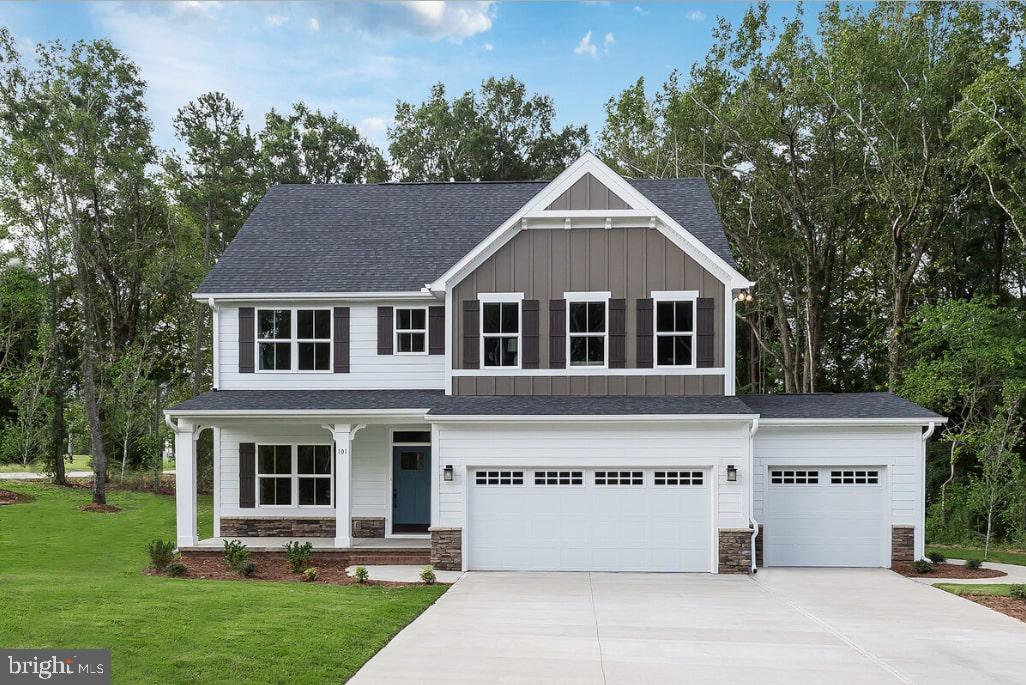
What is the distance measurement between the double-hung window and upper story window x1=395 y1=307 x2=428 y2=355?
282cm

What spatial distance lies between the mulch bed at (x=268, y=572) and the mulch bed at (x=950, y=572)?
30.7 feet

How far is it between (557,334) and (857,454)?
6.33 metres

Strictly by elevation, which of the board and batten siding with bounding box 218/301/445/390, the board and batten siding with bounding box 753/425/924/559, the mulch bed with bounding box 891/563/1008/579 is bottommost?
the mulch bed with bounding box 891/563/1008/579

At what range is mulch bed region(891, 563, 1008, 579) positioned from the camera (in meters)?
15.7

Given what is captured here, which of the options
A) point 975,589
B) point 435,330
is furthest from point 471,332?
point 975,589

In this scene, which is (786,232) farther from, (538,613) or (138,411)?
(138,411)

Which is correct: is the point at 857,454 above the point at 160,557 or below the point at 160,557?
above

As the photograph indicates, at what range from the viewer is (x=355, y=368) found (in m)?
18.5

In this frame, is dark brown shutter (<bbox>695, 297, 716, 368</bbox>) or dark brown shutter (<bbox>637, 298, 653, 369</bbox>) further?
dark brown shutter (<bbox>637, 298, 653, 369</bbox>)

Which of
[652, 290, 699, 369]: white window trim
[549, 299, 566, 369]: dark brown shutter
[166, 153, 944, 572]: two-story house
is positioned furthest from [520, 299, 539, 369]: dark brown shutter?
[652, 290, 699, 369]: white window trim

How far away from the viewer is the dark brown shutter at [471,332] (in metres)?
17.0

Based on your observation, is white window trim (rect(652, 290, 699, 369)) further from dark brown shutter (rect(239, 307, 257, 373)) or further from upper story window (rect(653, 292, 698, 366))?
dark brown shutter (rect(239, 307, 257, 373))

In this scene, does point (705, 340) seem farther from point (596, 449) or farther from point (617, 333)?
point (596, 449)

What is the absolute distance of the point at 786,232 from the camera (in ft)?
100
